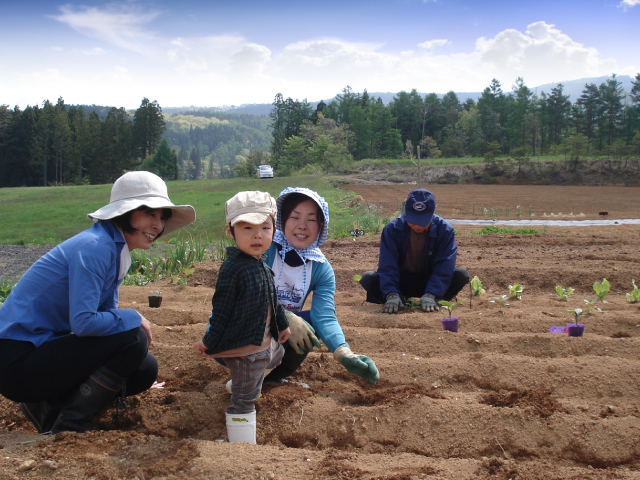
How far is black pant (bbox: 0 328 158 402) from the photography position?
6.39 feet

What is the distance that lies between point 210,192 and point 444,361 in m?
27.0

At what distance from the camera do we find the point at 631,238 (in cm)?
844

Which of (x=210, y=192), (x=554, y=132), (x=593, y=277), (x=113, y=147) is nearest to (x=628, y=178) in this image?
(x=554, y=132)

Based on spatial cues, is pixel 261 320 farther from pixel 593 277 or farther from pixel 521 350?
pixel 593 277

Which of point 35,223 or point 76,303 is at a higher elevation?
point 76,303

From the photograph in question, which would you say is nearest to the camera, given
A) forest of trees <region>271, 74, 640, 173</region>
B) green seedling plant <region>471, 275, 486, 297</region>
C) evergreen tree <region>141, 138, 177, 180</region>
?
green seedling plant <region>471, 275, 486, 297</region>

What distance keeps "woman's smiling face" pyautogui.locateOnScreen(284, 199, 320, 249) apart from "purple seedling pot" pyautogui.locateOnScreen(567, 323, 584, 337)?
1948 millimetres

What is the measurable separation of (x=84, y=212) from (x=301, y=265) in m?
22.0

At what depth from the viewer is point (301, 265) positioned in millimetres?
2615

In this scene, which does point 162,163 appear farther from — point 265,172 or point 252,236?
point 252,236

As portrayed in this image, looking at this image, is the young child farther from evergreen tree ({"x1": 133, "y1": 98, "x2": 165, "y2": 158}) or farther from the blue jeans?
evergreen tree ({"x1": 133, "y1": 98, "x2": 165, "y2": 158})

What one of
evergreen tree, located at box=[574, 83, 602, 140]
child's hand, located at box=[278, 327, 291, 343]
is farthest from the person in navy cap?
evergreen tree, located at box=[574, 83, 602, 140]

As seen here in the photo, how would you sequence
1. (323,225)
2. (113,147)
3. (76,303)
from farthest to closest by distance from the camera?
1. (113,147)
2. (323,225)
3. (76,303)

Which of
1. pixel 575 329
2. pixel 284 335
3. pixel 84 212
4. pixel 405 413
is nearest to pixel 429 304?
pixel 575 329
